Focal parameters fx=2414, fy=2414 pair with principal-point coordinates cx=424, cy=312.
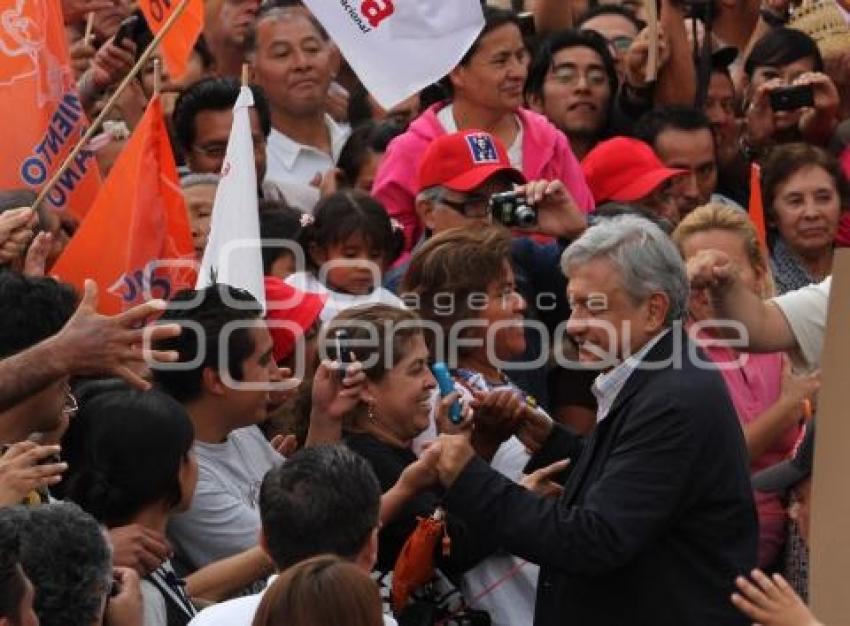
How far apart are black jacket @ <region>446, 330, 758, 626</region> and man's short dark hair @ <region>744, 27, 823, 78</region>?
177 inches

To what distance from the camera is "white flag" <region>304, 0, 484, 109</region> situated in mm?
8508

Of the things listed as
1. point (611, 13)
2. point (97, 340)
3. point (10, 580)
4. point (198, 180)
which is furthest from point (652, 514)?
point (611, 13)

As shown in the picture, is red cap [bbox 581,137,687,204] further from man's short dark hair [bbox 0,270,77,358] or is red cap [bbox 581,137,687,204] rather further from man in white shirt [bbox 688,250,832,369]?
man's short dark hair [bbox 0,270,77,358]

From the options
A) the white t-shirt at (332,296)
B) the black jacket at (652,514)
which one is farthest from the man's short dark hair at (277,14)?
the black jacket at (652,514)

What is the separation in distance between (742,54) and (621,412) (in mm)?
5380

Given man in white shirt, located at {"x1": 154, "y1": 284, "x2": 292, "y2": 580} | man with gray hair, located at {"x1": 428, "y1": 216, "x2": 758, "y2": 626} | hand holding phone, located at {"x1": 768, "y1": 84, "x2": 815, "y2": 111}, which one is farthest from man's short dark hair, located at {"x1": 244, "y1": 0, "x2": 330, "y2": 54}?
man with gray hair, located at {"x1": 428, "y1": 216, "x2": 758, "y2": 626}

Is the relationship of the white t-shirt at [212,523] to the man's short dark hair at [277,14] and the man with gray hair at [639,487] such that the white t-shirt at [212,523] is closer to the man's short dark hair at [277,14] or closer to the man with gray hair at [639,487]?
the man with gray hair at [639,487]

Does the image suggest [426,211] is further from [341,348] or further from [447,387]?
[447,387]

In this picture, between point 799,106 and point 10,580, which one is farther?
point 799,106

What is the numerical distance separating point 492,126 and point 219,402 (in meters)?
2.76

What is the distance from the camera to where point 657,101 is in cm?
1011

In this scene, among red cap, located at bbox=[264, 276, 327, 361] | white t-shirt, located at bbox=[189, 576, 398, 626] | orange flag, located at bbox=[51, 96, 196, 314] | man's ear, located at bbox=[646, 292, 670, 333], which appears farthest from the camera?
orange flag, located at bbox=[51, 96, 196, 314]

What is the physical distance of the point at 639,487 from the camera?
6.07 meters

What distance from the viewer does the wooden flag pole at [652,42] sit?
31.8ft
